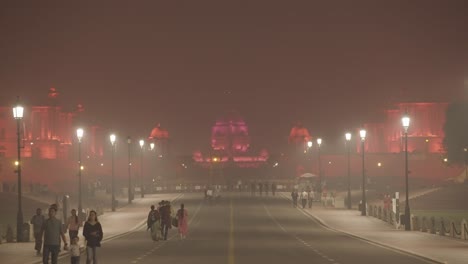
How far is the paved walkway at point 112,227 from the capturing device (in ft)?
138

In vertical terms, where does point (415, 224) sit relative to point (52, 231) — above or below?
below

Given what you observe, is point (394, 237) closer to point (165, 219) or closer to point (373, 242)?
point (373, 242)

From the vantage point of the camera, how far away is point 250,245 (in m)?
50.1

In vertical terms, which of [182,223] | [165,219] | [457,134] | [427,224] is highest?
[457,134]

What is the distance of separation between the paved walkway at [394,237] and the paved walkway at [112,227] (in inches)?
466

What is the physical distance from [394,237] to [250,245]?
9.16m

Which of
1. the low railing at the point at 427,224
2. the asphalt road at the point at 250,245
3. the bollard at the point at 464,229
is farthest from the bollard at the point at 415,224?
the bollard at the point at 464,229

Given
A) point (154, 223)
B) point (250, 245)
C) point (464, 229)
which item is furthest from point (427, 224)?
point (154, 223)

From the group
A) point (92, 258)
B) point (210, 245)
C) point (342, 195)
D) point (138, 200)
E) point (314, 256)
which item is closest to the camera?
point (92, 258)

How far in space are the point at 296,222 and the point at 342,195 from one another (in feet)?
141

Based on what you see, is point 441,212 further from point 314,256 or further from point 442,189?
point 314,256

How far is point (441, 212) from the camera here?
87.9 m

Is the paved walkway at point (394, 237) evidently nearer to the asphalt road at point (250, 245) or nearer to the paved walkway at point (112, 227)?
the asphalt road at point (250, 245)

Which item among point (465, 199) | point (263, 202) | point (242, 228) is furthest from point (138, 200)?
point (242, 228)
